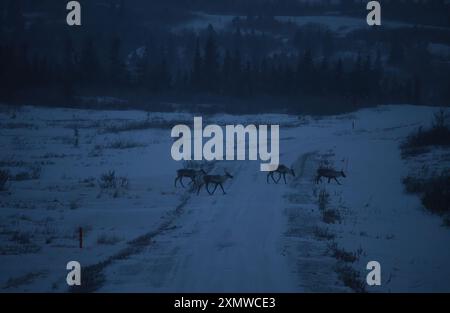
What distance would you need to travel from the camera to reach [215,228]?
12.4m

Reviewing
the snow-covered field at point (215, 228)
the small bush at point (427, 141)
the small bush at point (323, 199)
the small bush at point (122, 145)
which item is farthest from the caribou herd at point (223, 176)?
the small bush at point (122, 145)

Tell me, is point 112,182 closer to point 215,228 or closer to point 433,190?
point 215,228

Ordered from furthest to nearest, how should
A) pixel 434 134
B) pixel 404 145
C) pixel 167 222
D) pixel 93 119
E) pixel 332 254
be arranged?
pixel 93 119
pixel 404 145
pixel 434 134
pixel 167 222
pixel 332 254

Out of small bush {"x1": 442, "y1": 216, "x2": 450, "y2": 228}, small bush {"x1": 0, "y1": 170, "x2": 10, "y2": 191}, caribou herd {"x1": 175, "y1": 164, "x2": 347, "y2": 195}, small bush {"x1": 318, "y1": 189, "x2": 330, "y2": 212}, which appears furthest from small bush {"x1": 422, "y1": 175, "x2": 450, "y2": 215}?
small bush {"x1": 0, "y1": 170, "x2": 10, "y2": 191}

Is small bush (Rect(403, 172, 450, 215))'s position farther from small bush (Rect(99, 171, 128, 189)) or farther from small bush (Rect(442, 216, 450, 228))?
small bush (Rect(99, 171, 128, 189))

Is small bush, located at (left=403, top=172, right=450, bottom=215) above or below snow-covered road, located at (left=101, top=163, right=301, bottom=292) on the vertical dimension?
above

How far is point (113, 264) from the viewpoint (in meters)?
9.74

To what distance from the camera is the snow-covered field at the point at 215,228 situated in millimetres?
9055

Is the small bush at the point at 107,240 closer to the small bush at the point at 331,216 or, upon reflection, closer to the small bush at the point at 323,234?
the small bush at the point at 323,234

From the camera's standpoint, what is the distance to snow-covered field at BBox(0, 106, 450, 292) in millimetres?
9055

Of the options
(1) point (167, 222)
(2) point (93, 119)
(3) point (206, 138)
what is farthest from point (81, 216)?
(2) point (93, 119)

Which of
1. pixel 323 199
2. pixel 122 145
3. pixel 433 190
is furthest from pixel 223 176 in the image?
pixel 122 145
